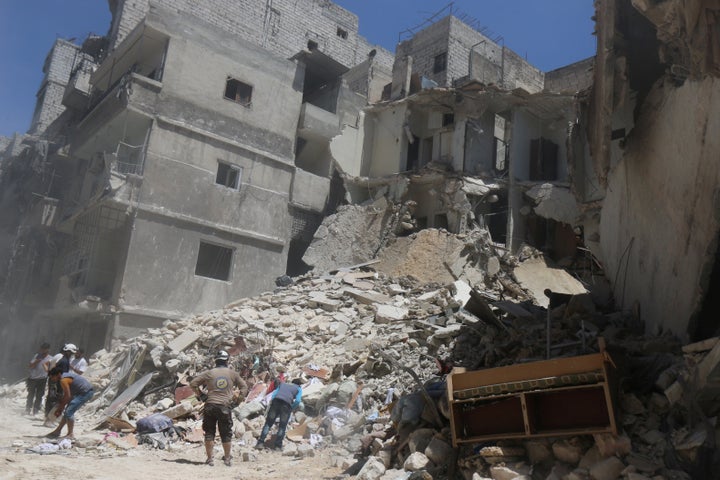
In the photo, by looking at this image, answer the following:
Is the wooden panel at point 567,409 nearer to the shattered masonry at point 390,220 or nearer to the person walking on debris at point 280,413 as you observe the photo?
the shattered masonry at point 390,220

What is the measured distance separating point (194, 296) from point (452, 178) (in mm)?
9920

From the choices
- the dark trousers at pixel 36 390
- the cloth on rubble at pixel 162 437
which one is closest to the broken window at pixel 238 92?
the dark trousers at pixel 36 390

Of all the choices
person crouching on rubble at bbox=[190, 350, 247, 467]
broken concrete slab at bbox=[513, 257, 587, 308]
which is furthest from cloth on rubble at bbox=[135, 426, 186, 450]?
broken concrete slab at bbox=[513, 257, 587, 308]

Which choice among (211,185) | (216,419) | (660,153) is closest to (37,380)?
Result: (216,419)

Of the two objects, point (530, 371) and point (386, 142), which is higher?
point (386, 142)

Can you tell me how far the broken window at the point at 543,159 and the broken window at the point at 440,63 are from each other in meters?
7.99

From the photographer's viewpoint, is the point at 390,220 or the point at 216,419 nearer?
the point at 216,419

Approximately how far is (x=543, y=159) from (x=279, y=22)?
46.1 ft

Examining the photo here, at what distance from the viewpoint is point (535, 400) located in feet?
17.1

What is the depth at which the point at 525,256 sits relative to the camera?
19844 millimetres

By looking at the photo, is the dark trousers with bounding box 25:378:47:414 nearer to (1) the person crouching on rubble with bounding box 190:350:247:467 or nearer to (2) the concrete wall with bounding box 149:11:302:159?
(1) the person crouching on rubble with bounding box 190:350:247:467

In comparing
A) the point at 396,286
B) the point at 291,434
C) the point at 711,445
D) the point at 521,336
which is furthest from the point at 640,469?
the point at 396,286

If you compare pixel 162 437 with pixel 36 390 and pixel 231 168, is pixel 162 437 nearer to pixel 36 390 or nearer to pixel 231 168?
pixel 36 390

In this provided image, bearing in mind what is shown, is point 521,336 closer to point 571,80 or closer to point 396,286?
point 396,286
